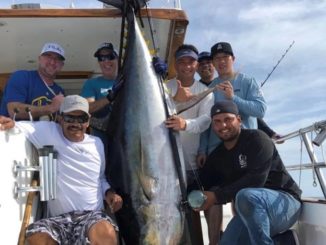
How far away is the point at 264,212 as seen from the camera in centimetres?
296

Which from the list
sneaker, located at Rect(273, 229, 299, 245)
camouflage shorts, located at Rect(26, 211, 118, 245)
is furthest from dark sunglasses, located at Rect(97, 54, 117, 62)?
sneaker, located at Rect(273, 229, 299, 245)

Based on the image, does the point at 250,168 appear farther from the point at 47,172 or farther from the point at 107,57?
the point at 107,57

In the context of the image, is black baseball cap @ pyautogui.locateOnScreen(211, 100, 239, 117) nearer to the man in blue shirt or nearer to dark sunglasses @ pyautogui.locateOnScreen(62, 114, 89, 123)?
the man in blue shirt

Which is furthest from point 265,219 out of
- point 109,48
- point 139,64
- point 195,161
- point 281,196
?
point 109,48

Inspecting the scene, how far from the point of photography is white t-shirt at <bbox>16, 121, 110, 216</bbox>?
315 cm

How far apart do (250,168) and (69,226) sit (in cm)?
128

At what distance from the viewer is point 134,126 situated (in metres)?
3.47

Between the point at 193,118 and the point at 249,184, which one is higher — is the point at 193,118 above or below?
above

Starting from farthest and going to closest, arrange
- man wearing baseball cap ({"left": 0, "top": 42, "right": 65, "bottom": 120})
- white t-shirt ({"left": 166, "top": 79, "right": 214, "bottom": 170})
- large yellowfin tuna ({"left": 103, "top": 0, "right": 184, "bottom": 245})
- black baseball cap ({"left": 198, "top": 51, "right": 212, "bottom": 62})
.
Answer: black baseball cap ({"left": 198, "top": 51, "right": 212, "bottom": 62}), white t-shirt ({"left": 166, "top": 79, "right": 214, "bottom": 170}), man wearing baseball cap ({"left": 0, "top": 42, "right": 65, "bottom": 120}), large yellowfin tuna ({"left": 103, "top": 0, "right": 184, "bottom": 245})

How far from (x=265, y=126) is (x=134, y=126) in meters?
1.96

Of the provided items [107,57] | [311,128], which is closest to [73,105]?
[107,57]

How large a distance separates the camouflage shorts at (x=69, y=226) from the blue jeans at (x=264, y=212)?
913 mm

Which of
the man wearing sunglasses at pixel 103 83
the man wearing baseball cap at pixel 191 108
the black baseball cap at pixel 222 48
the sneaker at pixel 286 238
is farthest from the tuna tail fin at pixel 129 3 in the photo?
the sneaker at pixel 286 238

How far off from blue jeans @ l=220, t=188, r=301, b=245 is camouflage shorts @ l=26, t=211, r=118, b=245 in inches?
35.9
